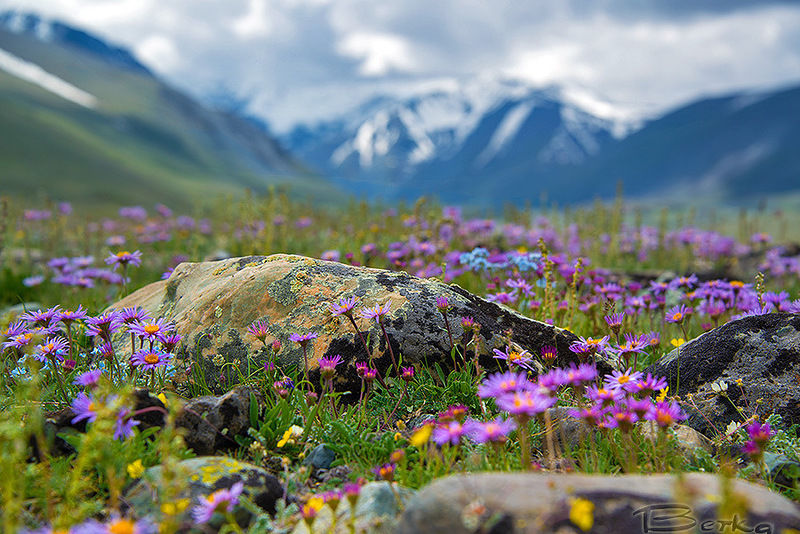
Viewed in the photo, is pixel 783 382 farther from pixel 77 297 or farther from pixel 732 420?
pixel 77 297

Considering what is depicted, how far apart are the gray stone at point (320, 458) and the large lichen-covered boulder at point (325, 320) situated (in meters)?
0.75

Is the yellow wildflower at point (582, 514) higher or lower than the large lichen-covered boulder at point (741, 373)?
higher

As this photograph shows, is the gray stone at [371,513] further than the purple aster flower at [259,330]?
No

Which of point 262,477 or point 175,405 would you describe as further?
point 262,477

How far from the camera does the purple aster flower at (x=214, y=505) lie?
2.17 metres

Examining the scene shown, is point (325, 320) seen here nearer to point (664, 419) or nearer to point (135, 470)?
point (135, 470)

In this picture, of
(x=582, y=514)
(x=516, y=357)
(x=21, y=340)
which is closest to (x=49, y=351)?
(x=21, y=340)

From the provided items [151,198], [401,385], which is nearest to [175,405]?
[401,385]

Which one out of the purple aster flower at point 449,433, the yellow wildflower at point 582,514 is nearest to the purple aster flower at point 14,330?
the purple aster flower at point 449,433

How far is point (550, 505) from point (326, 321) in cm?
232

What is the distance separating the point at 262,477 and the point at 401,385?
117 centimetres

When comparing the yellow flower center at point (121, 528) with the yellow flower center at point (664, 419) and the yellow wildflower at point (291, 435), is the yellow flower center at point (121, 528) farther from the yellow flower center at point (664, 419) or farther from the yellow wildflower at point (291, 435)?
the yellow flower center at point (664, 419)

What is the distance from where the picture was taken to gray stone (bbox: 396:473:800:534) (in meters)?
1.83

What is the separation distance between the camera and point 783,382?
343 centimetres
